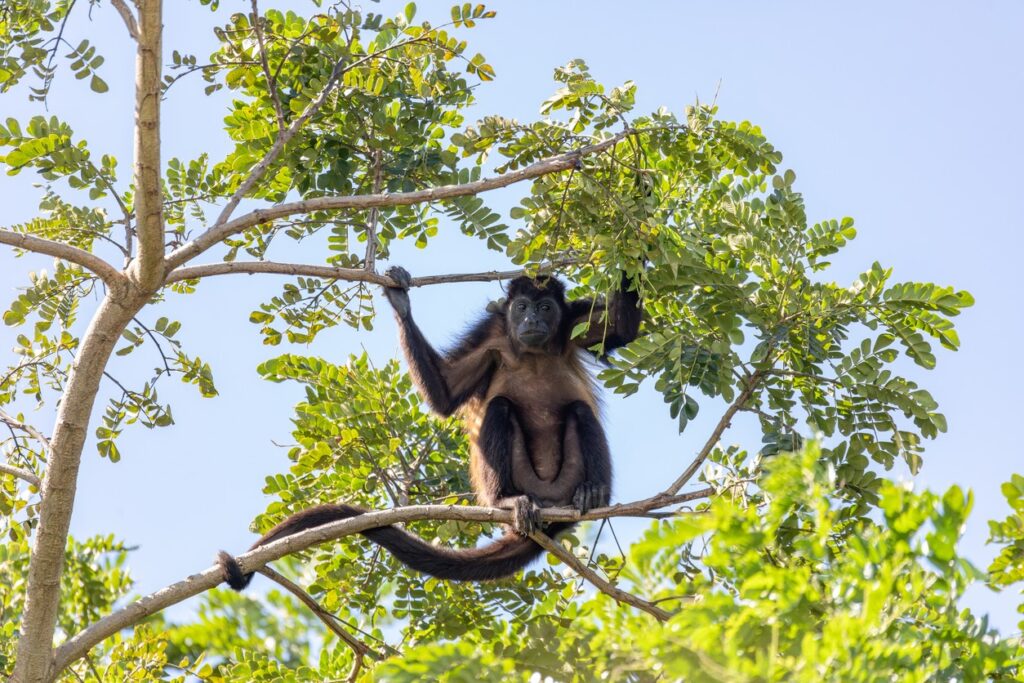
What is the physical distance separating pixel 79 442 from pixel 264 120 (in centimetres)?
215

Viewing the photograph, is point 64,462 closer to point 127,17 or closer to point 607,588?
point 127,17

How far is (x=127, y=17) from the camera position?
16.9 feet

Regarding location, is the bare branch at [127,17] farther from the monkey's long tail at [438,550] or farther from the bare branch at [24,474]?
the monkey's long tail at [438,550]

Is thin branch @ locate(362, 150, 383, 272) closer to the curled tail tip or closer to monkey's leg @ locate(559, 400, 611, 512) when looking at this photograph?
the curled tail tip

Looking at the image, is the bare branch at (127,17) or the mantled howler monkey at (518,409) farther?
the mantled howler monkey at (518,409)

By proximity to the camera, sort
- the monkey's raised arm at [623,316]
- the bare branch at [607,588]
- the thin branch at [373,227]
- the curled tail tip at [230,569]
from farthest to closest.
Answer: the monkey's raised arm at [623,316] → the thin branch at [373,227] → the curled tail tip at [230,569] → the bare branch at [607,588]

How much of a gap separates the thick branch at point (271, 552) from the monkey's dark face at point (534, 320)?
2783 millimetres

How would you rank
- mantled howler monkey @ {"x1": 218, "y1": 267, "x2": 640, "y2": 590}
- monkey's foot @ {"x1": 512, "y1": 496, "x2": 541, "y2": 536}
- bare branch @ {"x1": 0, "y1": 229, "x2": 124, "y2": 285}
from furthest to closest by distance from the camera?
mantled howler monkey @ {"x1": 218, "y1": 267, "x2": 640, "y2": 590}, monkey's foot @ {"x1": 512, "y1": 496, "x2": 541, "y2": 536}, bare branch @ {"x1": 0, "y1": 229, "x2": 124, "y2": 285}

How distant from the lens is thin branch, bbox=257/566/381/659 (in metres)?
6.09

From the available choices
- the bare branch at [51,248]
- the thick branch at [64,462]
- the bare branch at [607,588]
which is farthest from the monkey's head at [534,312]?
the bare branch at [51,248]

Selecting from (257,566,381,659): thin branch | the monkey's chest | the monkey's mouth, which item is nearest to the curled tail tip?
(257,566,381,659): thin branch

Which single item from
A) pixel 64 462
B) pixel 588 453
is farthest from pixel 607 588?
pixel 64 462

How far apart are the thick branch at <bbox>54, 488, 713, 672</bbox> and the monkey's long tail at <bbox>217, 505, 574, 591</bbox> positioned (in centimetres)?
77

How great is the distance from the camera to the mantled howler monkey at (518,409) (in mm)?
7336
